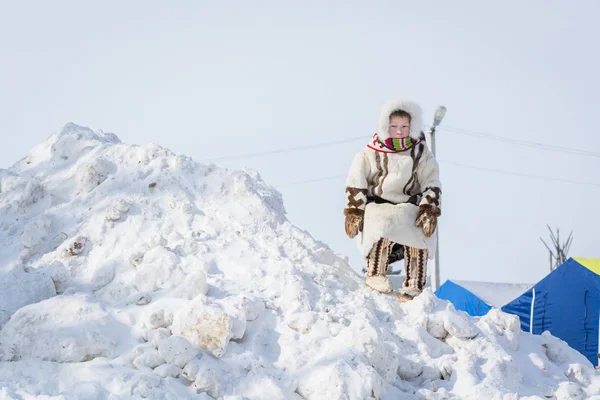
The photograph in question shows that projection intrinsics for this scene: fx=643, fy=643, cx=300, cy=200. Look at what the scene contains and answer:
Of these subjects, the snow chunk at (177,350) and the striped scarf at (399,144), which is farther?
the striped scarf at (399,144)

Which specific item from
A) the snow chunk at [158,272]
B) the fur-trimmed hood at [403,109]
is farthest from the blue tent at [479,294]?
the snow chunk at [158,272]

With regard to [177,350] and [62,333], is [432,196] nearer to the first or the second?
[177,350]

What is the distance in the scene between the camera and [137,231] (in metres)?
4.05

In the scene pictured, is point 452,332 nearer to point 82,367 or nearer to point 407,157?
point 407,157

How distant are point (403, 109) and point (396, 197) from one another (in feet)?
1.94

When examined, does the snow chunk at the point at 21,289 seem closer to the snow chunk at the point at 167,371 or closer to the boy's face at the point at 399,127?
the snow chunk at the point at 167,371

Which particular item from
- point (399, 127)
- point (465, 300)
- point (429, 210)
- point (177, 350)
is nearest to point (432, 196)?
point (429, 210)

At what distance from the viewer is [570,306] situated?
805 cm

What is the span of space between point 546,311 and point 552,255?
11.5 meters

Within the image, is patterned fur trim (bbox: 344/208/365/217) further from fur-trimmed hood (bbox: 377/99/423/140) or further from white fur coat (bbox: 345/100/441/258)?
fur-trimmed hood (bbox: 377/99/423/140)

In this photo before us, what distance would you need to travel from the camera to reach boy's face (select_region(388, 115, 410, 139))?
4301 mm

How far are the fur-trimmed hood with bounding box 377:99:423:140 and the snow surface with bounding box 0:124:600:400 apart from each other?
88 centimetres

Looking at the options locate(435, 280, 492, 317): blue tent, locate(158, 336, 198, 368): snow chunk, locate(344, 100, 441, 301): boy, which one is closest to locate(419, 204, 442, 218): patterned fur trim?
locate(344, 100, 441, 301): boy

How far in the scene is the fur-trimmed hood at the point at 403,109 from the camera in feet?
14.1
